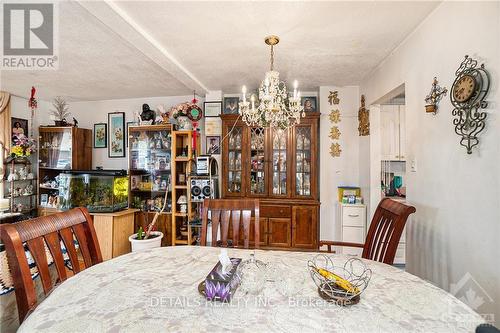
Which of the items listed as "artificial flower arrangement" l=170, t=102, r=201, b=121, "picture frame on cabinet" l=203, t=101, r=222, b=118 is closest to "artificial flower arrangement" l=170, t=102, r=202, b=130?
"artificial flower arrangement" l=170, t=102, r=201, b=121

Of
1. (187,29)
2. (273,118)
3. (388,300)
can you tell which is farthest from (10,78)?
(388,300)

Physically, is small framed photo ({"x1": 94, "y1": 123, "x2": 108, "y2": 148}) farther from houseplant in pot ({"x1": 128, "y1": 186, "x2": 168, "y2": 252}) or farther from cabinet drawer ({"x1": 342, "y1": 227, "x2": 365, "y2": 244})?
cabinet drawer ({"x1": 342, "y1": 227, "x2": 365, "y2": 244})

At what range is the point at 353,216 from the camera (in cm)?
302

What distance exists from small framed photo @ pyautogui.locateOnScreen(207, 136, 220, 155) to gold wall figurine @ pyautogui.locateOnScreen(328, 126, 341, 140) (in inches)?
66.0

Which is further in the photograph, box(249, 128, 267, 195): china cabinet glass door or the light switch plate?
box(249, 128, 267, 195): china cabinet glass door

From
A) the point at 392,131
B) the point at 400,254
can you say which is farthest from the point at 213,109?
the point at 400,254

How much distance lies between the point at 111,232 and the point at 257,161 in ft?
7.27

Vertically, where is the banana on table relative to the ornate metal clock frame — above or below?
below

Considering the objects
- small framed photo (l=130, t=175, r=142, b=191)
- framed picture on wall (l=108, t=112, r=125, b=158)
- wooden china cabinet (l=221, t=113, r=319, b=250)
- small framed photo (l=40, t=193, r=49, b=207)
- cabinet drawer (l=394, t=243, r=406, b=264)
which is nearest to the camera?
cabinet drawer (l=394, t=243, r=406, b=264)

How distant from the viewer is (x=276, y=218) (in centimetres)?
324

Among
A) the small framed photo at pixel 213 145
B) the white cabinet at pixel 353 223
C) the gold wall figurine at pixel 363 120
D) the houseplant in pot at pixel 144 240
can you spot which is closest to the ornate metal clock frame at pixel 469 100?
the gold wall figurine at pixel 363 120

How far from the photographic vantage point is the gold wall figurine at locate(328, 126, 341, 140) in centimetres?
331

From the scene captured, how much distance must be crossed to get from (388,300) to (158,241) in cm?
280

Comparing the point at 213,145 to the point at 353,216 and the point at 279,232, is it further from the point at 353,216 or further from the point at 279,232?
the point at 353,216
